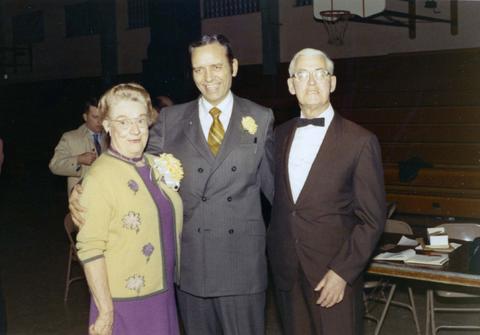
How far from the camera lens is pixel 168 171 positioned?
8.27ft

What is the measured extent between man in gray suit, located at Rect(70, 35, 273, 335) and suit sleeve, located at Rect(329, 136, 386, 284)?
1.26ft

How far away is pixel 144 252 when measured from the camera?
2.39 m

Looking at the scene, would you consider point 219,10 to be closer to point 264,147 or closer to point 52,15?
point 52,15

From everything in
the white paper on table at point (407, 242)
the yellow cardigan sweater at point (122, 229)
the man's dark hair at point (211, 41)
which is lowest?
the white paper on table at point (407, 242)

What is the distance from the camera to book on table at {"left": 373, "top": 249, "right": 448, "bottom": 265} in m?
3.47

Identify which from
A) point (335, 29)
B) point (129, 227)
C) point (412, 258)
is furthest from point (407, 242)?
point (335, 29)

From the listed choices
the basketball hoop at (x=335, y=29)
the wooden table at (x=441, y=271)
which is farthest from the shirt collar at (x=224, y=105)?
the basketball hoop at (x=335, y=29)

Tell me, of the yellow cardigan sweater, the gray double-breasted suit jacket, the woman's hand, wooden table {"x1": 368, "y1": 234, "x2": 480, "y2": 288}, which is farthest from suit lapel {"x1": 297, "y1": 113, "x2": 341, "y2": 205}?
wooden table {"x1": 368, "y1": 234, "x2": 480, "y2": 288}

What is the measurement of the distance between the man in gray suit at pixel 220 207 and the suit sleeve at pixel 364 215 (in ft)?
1.26

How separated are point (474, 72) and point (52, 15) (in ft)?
46.1

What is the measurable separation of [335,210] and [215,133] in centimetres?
63

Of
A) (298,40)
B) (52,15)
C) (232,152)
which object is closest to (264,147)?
(232,152)

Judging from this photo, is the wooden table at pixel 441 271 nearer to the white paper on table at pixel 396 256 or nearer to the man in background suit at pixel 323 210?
the white paper on table at pixel 396 256

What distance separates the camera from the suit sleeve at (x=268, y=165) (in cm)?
271
